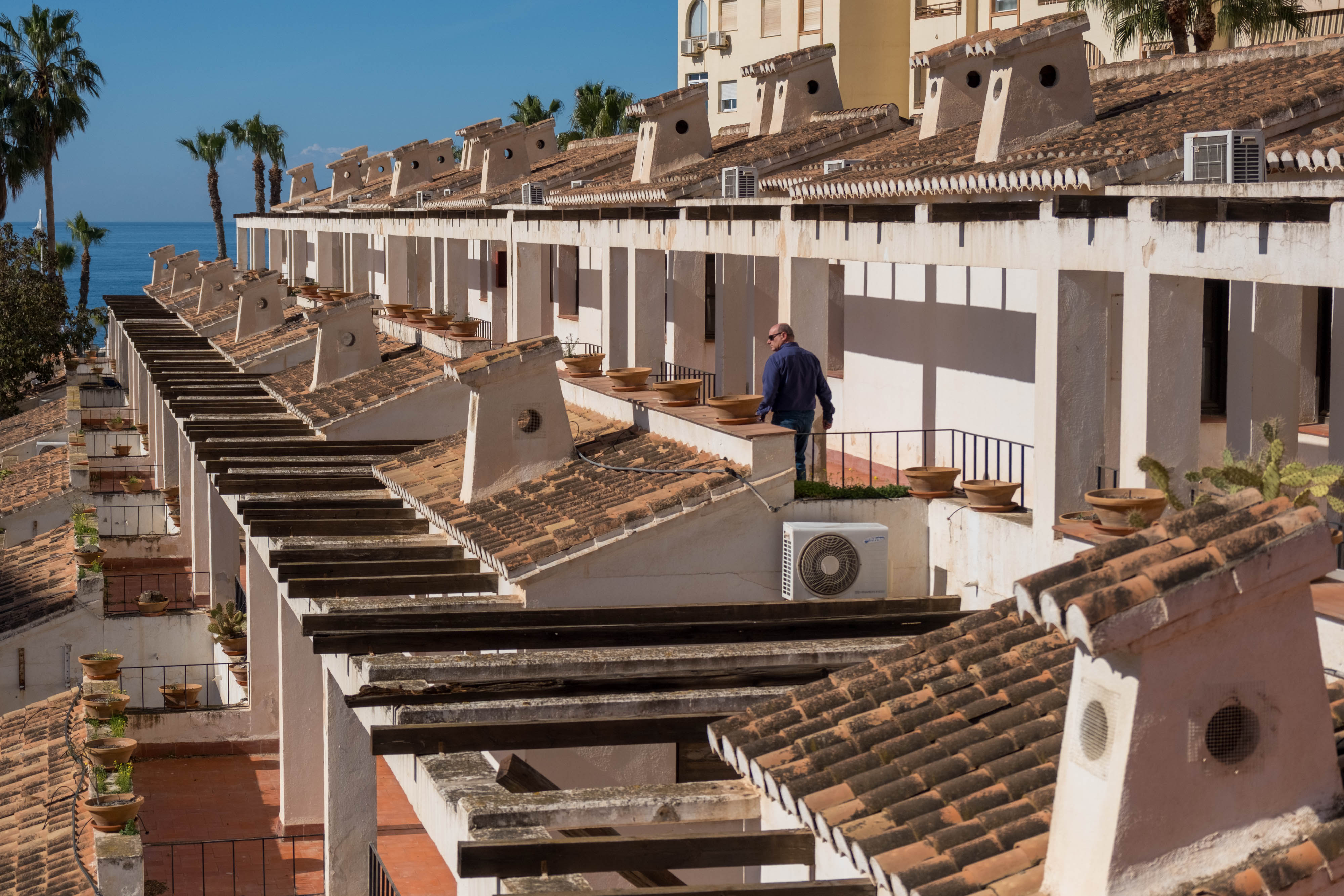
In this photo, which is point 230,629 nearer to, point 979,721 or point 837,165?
point 837,165

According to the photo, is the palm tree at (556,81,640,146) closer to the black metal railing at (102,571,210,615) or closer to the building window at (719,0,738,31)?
the building window at (719,0,738,31)

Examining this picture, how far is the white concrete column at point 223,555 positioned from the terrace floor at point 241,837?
602cm

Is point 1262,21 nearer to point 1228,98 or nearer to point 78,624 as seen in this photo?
point 1228,98

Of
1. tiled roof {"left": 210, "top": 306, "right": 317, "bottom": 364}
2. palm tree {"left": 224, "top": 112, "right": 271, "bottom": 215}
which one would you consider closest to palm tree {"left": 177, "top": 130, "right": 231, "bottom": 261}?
palm tree {"left": 224, "top": 112, "right": 271, "bottom": 215}

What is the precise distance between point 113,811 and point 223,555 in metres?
11.5

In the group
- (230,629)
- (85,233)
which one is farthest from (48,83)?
(230,629)

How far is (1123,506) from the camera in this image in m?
9.59

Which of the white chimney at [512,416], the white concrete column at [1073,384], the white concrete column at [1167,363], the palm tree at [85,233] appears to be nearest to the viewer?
the white concrete column at [1167,363]

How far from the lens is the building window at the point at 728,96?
50938mm

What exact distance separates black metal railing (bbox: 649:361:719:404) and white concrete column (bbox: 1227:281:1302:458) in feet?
20.2

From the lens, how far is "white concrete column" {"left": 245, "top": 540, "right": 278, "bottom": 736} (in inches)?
761

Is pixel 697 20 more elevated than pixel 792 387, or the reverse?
pixel 697 20

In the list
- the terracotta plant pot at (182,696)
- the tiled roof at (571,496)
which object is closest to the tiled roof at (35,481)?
the terracotta plant pot at (182,696)

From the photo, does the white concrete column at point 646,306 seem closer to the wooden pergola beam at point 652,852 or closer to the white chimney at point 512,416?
the white chimney at point 512,416
